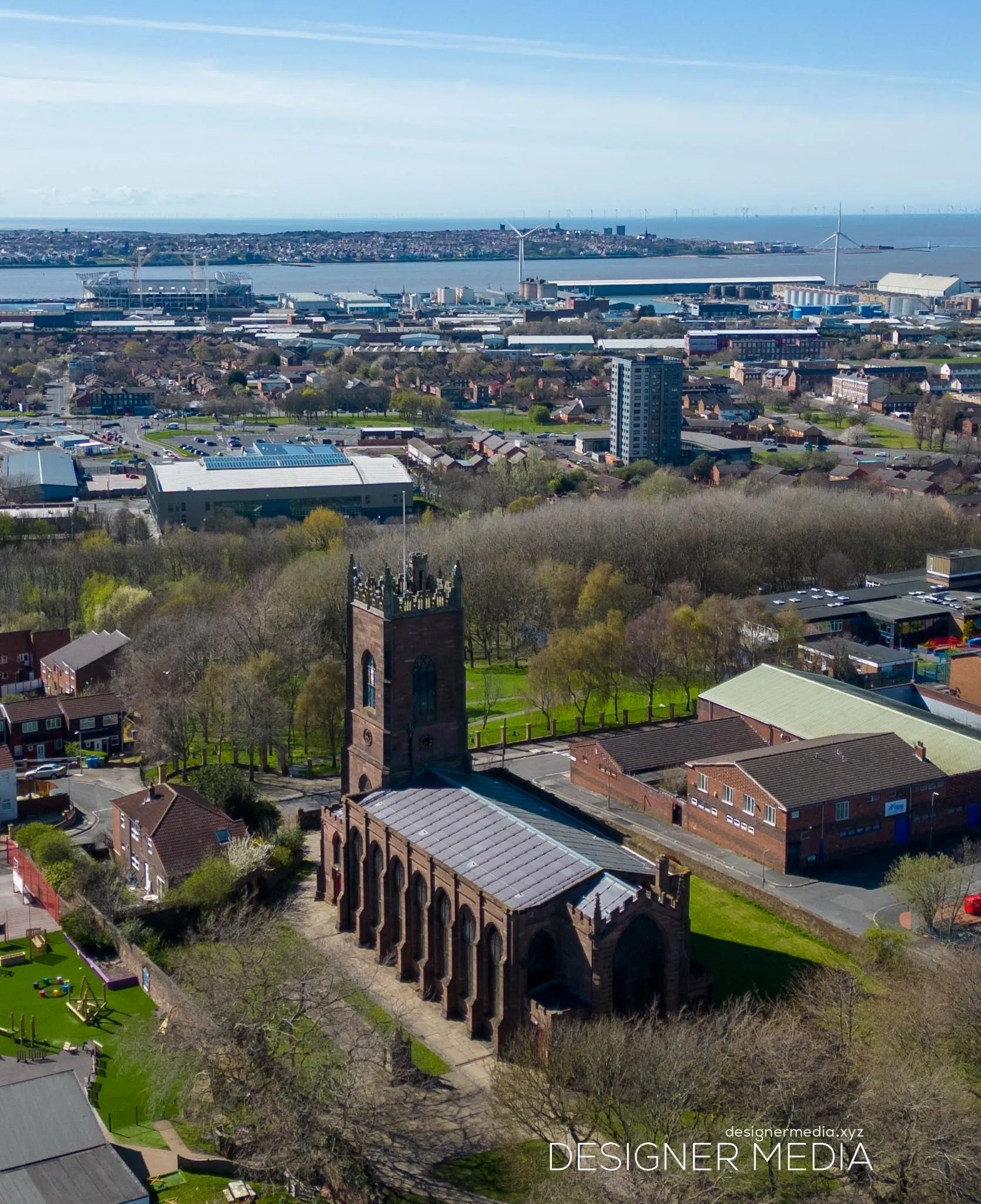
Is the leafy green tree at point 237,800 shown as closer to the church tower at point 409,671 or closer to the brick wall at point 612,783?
the church tower at point 409,671

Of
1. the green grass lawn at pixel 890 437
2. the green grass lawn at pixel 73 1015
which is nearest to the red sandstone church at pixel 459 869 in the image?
the green grass lawn at pixel 73 1015

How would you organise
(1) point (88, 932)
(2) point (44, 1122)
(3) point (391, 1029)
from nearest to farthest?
1. (2) point (44, 1122)
2. (3) point (391, 1029)
3. (1) point (88, 932)

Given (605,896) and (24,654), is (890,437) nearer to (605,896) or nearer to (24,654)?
(24,654)

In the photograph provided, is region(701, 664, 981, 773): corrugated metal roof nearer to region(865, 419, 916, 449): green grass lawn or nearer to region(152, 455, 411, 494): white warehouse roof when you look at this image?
region(152, 455, 411, 494): white warehouse roof

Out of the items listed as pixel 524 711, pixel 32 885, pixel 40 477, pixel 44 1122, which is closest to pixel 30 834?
pixel 32 885

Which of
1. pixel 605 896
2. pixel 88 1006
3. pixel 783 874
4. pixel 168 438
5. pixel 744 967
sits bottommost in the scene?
pixel 783 874

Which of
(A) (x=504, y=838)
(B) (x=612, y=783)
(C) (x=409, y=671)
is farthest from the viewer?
(B) (x=612, y=783)

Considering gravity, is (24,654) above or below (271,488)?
below
